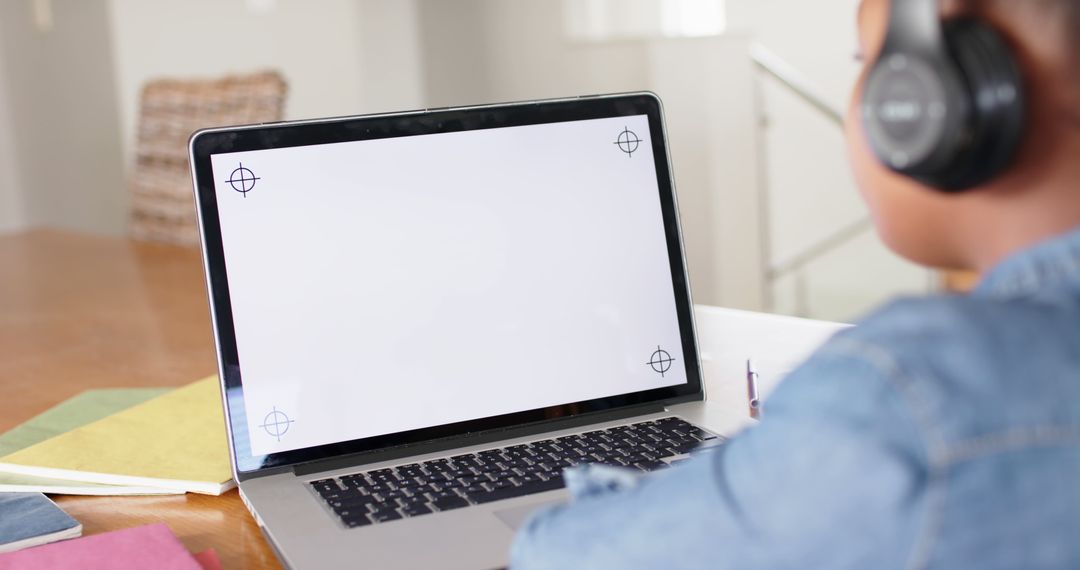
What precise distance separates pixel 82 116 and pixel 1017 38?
436 cm

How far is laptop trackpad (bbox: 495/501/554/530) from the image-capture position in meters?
0.64

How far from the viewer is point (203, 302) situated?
1.46 metres

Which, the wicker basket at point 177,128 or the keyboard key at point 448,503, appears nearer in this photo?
the keyboard key at point 448,503

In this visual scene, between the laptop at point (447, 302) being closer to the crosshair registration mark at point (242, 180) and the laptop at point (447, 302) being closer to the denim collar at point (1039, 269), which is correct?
the crosshair registration mark at point (242, 180)

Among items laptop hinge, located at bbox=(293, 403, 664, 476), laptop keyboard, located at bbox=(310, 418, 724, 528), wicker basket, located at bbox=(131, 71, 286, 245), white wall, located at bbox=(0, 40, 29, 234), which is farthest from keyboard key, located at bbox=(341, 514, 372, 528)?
white wall, located at bbox=(0, 40, 29, 234)

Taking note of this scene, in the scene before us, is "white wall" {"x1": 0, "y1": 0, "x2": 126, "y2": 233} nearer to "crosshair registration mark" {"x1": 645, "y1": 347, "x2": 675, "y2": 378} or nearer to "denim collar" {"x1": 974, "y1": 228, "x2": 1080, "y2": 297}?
"crosshair registration mark" {"x1": 645, "y1": 347, "x2": 675, "y2": 378}

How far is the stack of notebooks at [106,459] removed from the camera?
0.70 meters

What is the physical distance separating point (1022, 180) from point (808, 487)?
15 centimetres

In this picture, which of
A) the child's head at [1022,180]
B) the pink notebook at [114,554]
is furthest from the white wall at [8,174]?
the child's head at [1022,180]

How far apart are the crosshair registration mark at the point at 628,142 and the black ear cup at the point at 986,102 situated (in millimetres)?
485

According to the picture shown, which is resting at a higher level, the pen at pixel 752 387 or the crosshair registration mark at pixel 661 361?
the crosshair registration mark at pixel 661 361

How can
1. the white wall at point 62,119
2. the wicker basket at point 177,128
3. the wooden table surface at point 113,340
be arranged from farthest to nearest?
the white wall at point 62,119 < the wicker basket at point 177,128 < the wooden table surface at point 113,340

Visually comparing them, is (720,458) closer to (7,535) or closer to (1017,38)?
(1017,38)

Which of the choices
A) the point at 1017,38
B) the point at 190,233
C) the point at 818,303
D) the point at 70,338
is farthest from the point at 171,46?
the point at 1017,38
